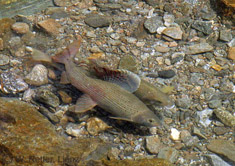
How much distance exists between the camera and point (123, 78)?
15.3ft

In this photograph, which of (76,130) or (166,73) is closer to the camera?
(76,130)

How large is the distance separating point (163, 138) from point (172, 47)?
2066mm

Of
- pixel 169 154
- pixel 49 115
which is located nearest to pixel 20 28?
pixel 49 115

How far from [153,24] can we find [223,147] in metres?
2.96

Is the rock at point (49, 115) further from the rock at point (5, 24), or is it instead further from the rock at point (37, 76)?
the rock at point (5, 24)

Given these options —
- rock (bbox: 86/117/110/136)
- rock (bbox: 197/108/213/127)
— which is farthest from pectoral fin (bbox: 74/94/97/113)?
rock (bbox: 197/108/213/127)

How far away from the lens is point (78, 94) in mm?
5242

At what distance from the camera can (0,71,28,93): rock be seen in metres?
5.27

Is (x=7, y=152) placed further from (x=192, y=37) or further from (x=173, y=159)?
(x=192, y=37)

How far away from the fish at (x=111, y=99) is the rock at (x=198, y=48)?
6.16ft

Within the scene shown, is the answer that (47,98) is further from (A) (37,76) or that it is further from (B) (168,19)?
(B) (168,19)

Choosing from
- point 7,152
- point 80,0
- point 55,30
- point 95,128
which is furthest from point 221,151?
point 80,0

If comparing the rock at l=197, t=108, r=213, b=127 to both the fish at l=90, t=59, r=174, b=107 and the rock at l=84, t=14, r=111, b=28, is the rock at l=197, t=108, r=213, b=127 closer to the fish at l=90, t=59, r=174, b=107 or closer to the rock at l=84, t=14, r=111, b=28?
the fish at l=90, t=59, r=174, b=107

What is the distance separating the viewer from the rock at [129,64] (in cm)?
559
